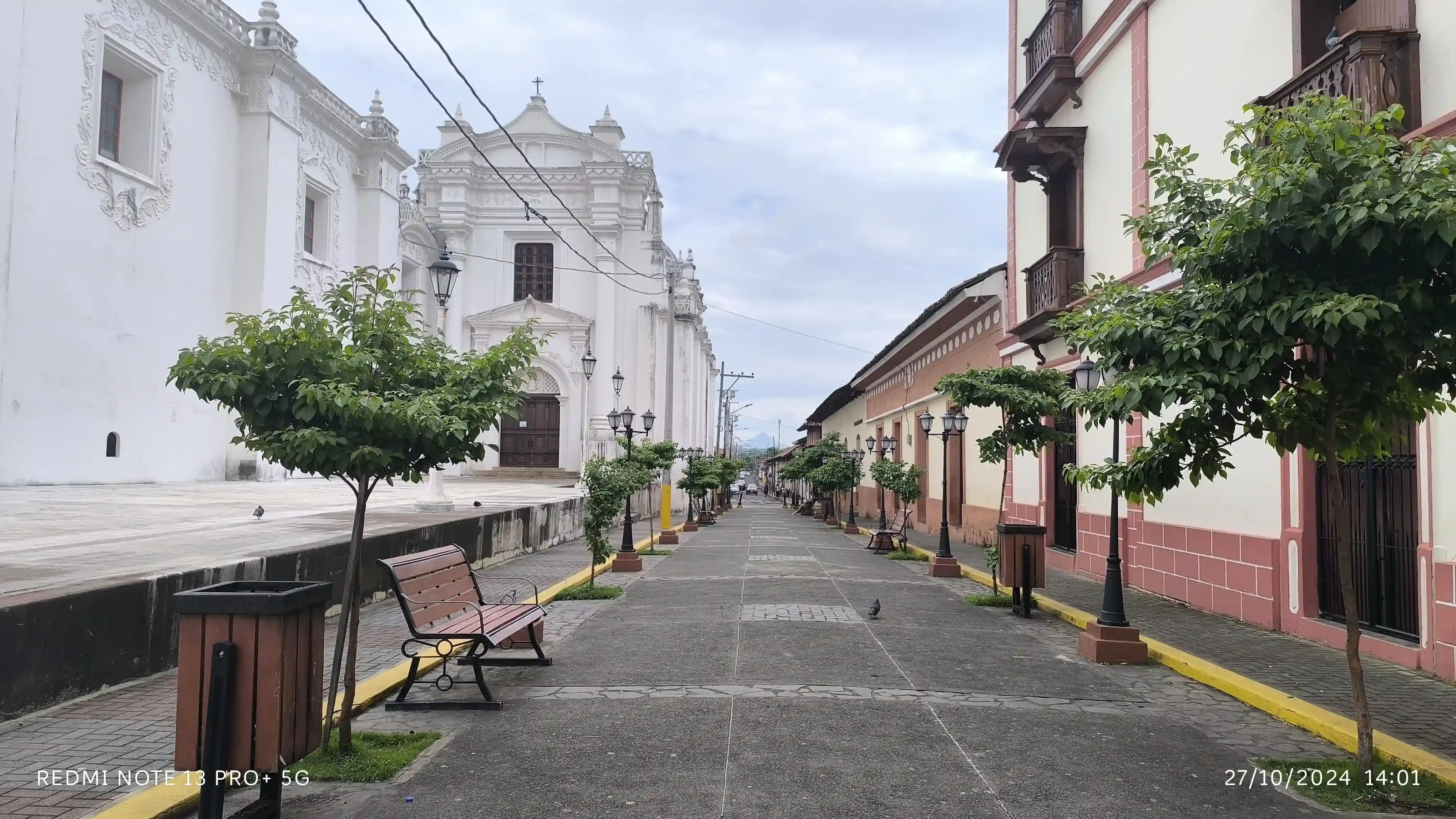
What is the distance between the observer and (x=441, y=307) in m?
14.8

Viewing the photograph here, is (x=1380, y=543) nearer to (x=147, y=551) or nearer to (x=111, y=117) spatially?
(x=147, y=551)

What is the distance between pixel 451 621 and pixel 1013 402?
7.54 meters

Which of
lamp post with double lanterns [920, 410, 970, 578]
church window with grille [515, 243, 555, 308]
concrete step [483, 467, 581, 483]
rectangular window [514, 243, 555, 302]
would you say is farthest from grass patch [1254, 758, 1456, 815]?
church window with grille [515, 243, 555, 308]

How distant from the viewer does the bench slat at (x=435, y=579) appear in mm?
5988

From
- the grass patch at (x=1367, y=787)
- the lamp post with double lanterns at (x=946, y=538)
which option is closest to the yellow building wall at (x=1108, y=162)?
the lamp post with double lanterns at (x=946, y=538)

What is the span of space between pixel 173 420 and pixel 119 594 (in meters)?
15.9

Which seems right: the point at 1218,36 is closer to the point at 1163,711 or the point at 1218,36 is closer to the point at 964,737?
the point at 1163,711

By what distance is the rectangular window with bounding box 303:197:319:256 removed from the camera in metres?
26.6

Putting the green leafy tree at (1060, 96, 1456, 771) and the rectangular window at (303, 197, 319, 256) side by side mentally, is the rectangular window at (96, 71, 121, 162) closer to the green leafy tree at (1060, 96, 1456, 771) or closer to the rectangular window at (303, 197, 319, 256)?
the rectangular window at (303, 197, 319, 256)

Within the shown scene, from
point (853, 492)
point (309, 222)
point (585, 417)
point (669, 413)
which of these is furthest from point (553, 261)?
point (853, 492)

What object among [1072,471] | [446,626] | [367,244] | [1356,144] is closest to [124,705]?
[446,626]

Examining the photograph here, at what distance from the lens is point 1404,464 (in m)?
7.80

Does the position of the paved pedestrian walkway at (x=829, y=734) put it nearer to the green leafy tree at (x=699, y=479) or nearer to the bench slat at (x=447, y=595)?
the bench slat at (x=447, y=595)

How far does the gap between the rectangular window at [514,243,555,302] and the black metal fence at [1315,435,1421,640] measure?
34.4 m
